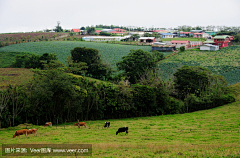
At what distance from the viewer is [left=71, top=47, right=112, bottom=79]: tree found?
182ft

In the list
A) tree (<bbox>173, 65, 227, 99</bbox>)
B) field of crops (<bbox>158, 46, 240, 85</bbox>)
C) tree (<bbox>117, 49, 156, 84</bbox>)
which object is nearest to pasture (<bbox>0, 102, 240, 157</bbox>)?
tree (<bbox>173, 65, 227, 99</bbox>)

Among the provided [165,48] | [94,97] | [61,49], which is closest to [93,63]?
[94,97]

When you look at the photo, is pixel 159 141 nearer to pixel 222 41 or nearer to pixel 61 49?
pixel 61 49

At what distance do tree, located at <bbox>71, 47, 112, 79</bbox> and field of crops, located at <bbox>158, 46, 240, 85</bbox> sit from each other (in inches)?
659

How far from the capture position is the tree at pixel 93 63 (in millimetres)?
55344

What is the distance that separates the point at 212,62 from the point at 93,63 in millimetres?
44364

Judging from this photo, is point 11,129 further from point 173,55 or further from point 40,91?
point 173,55

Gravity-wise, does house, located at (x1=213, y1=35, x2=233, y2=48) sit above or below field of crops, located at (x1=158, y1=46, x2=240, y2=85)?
above

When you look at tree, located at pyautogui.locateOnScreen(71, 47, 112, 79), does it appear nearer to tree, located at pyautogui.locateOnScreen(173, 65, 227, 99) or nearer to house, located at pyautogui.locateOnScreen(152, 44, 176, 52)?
tree, located at pyautogui.locateOnScreen(173, 65, 227, 99)

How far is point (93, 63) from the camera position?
56219 mm

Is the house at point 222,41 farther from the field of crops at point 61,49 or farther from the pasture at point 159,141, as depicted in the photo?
the pasture at point 159,141

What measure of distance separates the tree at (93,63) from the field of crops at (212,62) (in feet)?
54.9

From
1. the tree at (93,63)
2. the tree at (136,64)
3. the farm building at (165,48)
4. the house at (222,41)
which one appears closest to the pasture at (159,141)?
the tree at (136,64)

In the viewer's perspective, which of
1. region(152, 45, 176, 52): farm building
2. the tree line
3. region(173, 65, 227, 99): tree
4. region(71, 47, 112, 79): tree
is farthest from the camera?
region(152, 45, 176, 52): farm building
